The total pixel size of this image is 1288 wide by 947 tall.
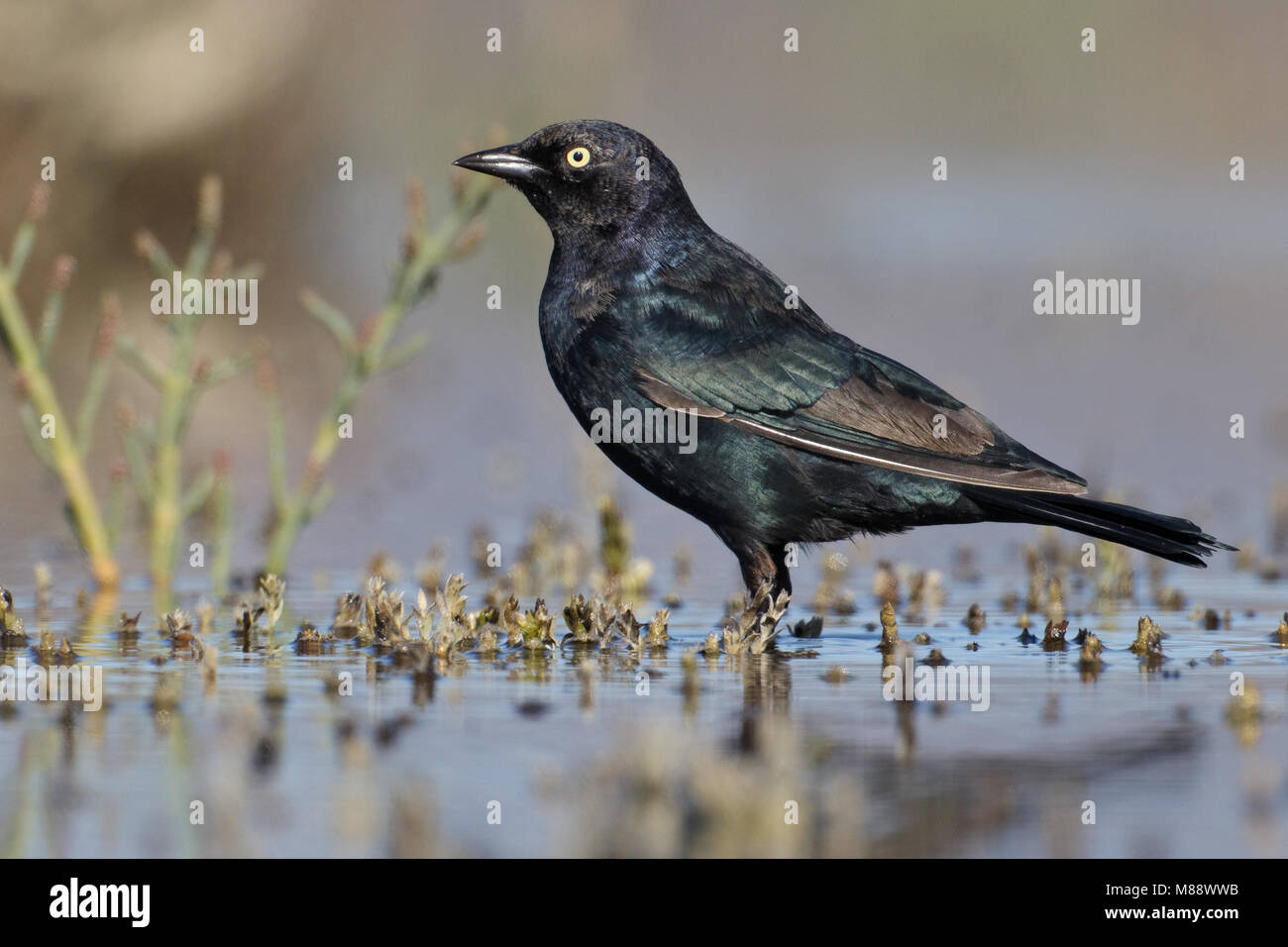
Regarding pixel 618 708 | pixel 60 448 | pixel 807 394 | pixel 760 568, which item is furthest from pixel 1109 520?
pixel 60 448

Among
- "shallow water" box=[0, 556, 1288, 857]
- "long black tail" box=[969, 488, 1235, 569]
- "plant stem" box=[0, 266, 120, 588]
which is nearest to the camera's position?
"shallow water" box=[0, 556, 1288, 857]

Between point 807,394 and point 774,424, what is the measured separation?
150mm

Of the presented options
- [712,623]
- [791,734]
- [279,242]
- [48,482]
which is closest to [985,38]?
[279,242]

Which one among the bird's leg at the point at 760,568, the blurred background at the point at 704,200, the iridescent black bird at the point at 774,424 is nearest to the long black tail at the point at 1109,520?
the iridescent black bird at the point at 774,424

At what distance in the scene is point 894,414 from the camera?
645 centimetres

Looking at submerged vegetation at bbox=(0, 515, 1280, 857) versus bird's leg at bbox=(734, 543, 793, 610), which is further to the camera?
bird's leg at bbox=(734, 543, 793, 610)

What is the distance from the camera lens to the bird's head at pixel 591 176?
6914 mm

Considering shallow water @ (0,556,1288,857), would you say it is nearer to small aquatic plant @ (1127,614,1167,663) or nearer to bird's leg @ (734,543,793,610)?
small aquatic plant @ (1127,614,1167,663)

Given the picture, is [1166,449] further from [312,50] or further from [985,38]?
[985,38]

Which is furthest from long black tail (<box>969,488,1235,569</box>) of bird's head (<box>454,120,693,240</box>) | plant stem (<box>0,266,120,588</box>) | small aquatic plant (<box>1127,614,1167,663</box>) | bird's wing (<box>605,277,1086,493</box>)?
plant stem (<box>0,266,120,588</box>)

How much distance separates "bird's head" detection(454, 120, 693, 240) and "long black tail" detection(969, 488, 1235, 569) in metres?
1.54

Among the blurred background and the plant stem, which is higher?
the blurred background

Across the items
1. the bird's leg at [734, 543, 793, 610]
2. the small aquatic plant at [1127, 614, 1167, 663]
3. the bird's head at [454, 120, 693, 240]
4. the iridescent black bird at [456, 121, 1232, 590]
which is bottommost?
the small aquatic plant at [1127, 614, 1167, 663]

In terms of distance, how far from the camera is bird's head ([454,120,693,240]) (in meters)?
6.91
